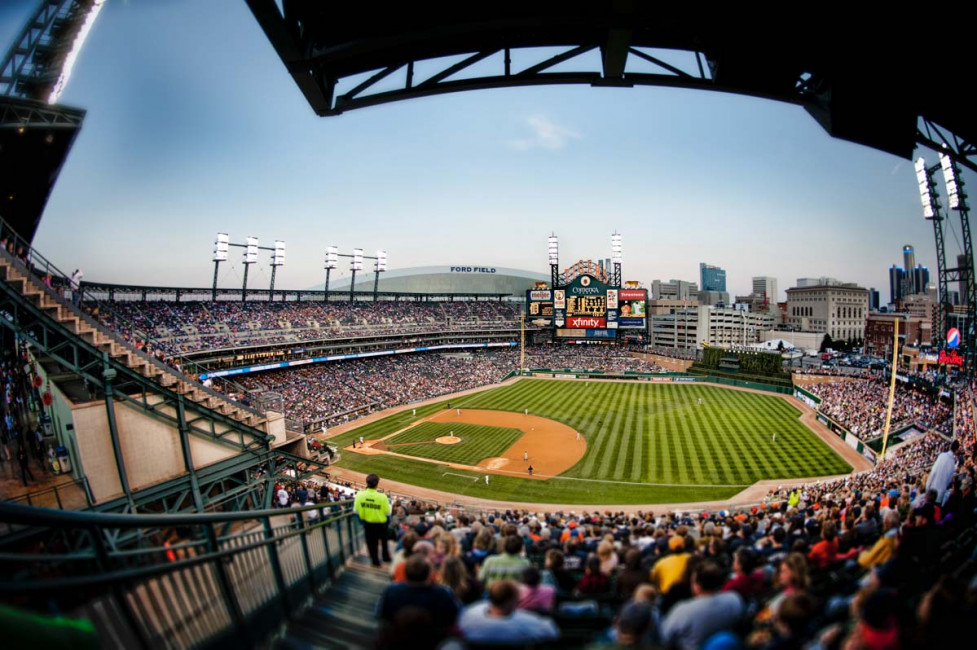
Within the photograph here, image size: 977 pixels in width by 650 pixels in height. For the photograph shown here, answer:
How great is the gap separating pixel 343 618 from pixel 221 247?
52.0m

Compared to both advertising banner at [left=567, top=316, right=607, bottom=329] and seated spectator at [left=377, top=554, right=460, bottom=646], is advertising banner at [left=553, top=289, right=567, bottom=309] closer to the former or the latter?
advertising banner at [left=567, top=316, right=607, bottom=329]

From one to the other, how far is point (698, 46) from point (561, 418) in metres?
36.4

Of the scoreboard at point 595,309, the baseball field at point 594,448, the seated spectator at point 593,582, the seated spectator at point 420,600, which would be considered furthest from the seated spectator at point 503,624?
the scoreboard at point 595,309

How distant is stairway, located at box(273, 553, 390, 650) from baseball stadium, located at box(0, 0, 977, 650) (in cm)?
5

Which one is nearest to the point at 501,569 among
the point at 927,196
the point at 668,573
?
the point at 668,573

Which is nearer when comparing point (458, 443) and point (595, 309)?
point (458, 443)

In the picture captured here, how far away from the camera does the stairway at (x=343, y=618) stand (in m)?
3.33

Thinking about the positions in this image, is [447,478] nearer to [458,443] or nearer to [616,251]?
[458,443]

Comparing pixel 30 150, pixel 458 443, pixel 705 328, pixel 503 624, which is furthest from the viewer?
pixel 705 328

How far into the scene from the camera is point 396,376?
50344mm

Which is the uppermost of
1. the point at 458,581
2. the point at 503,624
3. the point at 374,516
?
the point at 503,624

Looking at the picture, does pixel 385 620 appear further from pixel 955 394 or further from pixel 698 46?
pixel 955 394

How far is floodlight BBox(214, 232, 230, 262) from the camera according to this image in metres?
46.5

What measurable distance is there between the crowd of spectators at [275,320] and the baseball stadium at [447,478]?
29.6 inches
